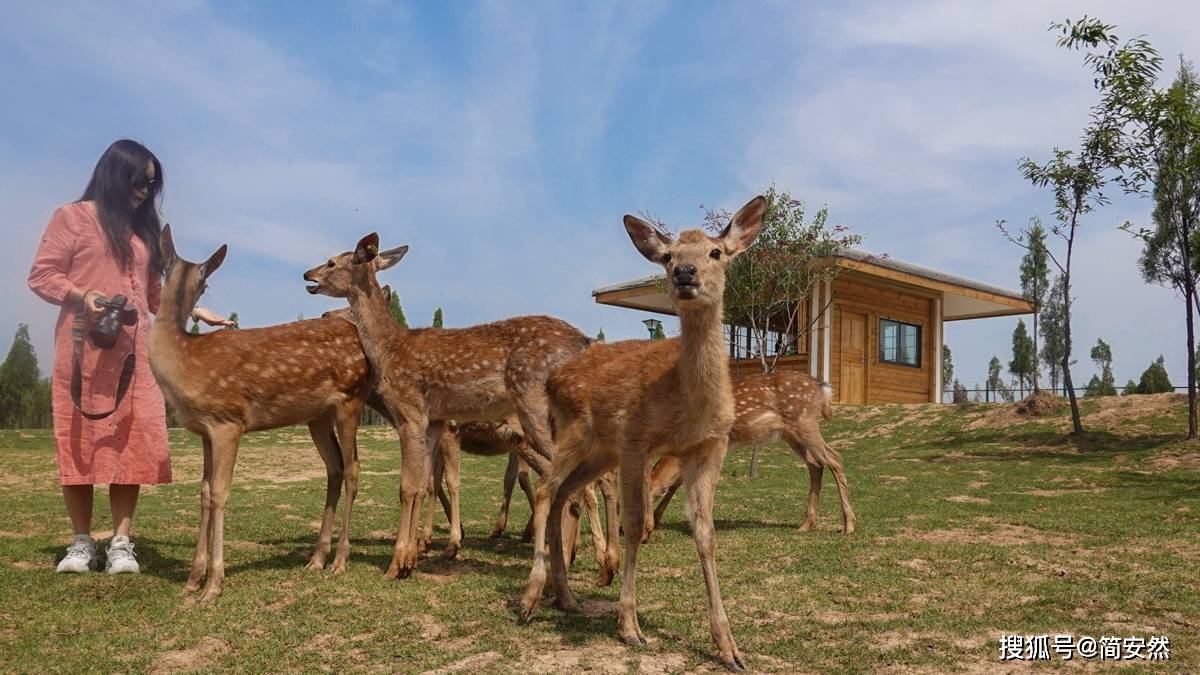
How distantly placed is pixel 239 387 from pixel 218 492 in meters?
0.75

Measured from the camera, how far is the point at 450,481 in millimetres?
8117

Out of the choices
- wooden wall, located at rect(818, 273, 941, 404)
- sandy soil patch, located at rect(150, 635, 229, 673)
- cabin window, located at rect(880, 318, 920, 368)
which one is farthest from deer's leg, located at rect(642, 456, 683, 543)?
cabin window, located at rect(880, 318, 920, 368)

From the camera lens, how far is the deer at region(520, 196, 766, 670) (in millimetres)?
4977

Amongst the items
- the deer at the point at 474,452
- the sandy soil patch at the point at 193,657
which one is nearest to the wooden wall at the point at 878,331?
the deer at the point at 474,452

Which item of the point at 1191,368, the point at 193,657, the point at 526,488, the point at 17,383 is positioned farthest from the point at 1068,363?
the point at 17,383

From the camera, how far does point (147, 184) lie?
701 cm

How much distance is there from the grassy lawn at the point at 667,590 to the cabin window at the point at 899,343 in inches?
656

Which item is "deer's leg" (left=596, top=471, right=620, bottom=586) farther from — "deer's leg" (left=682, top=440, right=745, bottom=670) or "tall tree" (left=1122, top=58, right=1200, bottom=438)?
"tall tree" (left=1122, top=58, right=1200, bottom=438)

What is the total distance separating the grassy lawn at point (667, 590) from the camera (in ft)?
15.8

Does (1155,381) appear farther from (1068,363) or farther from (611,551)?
(611,551)

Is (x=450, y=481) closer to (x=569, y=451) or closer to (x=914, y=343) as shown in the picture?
(x=569, y=451)

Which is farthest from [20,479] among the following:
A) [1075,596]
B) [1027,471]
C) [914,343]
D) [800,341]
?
[914,343]

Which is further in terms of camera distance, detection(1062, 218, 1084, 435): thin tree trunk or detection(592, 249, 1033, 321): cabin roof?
detection(592, 249, 1033, 321): cabin roof

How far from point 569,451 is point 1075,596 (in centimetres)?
350
